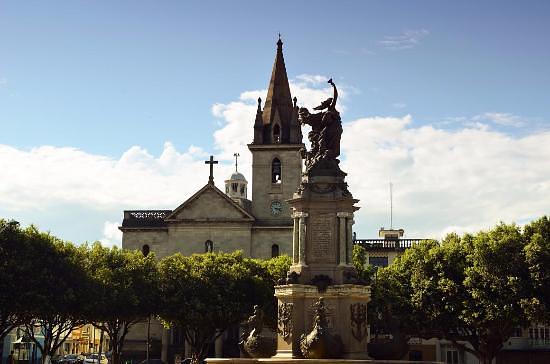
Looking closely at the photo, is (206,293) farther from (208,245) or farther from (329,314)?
(329,314)

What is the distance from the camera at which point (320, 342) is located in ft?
94.1

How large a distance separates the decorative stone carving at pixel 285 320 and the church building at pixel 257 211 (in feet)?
142

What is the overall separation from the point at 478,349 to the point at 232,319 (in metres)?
16.5

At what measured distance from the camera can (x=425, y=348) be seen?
7225cm

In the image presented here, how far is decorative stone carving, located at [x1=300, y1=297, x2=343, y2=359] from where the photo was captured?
94.2 feet

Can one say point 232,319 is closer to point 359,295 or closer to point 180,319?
point 180,319

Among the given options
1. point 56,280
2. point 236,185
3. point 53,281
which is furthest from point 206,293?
point 236,185

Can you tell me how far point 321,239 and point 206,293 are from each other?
81.1 ft

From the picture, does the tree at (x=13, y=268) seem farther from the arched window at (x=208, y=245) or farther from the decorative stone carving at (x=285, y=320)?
the arched window at (x=208, y=245)

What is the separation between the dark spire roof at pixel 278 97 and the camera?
249ft

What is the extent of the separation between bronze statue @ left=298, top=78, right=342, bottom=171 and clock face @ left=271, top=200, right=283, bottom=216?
4281cm

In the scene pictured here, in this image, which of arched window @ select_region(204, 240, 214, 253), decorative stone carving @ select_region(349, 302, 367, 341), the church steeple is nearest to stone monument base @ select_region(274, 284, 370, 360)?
decorative stone carving @ select_region(349, 302, 367, 341)

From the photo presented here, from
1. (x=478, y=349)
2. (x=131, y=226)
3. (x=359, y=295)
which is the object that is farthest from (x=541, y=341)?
(x=359, y=295)

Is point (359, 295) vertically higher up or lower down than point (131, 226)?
lower down
